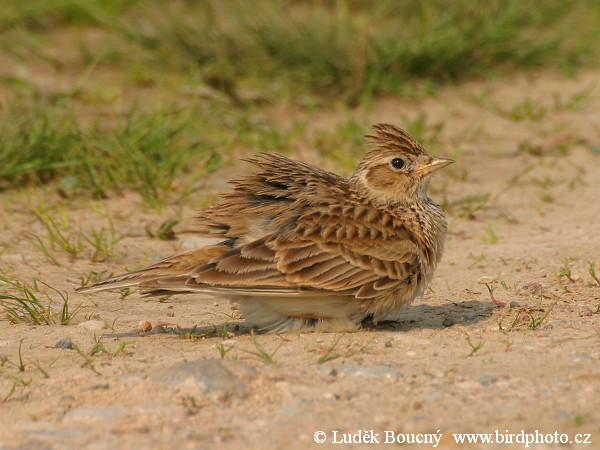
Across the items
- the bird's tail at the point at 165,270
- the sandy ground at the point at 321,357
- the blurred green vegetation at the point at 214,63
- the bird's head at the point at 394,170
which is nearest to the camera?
the sandy ground at the point at 321,357

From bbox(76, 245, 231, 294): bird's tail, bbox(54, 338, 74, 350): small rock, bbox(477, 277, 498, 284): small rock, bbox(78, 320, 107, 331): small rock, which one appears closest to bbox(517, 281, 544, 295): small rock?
bbox(477, 277, 498, 284): small rock

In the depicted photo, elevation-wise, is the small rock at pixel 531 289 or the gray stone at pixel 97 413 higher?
the small rock at pixel 531 289

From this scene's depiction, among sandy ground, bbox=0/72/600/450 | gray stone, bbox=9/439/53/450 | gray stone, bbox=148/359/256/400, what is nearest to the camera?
gray stone, bbox=9/439/53/450

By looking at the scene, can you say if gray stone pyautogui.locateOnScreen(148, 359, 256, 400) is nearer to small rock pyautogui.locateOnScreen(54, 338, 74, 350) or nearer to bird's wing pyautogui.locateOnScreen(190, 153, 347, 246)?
small rock pyautogui.locateOnScreen(54, 338, 74, 350)

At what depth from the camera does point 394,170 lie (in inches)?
228

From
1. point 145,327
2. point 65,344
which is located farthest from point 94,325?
point 65,344

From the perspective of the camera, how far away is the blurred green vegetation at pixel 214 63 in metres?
8.01

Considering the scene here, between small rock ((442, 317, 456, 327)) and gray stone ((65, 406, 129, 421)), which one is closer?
gray stone ((65, 406, 129, 421))

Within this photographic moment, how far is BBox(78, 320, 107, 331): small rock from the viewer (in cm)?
541

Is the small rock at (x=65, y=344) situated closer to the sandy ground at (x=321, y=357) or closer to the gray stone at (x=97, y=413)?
the sandy ground at (x=321, y=357)

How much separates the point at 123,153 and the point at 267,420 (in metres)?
4.12

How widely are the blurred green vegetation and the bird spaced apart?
7.82 feet

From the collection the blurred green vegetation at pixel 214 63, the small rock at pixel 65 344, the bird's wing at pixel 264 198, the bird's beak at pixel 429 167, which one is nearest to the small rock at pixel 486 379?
the bird's wing at pixel 264 198

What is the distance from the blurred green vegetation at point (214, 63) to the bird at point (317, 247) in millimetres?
2382
